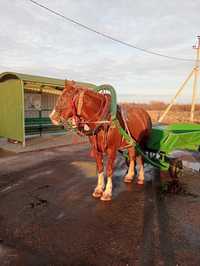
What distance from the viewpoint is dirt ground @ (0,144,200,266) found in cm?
262

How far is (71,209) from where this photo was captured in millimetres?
3838

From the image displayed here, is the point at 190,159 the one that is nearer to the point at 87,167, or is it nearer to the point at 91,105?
the point at 87,167

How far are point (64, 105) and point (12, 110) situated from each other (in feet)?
24.2

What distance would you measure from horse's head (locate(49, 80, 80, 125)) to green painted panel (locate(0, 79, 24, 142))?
641 centimetres

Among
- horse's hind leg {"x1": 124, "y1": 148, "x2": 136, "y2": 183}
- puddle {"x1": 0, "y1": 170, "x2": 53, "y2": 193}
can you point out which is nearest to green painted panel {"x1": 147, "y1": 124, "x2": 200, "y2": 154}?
horse's hind leg {"x1": 124, "y1": 148, "x2": 136, "y2": 183}

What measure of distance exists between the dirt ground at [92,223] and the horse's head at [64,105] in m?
1.55

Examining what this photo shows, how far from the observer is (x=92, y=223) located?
11.0 feet

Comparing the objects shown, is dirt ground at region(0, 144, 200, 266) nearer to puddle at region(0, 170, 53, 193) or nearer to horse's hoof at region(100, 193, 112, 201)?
puddle at region(0, 170, 53, 193)

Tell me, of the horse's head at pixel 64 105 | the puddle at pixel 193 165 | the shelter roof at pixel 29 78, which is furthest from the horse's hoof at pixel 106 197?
the shelter roof at pixel 29 78

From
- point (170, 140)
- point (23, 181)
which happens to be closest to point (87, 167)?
point (23, 181)

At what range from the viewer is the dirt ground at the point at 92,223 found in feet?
8.61

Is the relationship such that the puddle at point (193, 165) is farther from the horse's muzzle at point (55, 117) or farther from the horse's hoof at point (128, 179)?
the horse's muzzle at point (55, 117)

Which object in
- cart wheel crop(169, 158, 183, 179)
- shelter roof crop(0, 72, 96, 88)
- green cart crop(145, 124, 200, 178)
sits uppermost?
shelter roof crop(0, 72, 96, 88)

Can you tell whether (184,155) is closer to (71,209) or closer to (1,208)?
(71,209)
